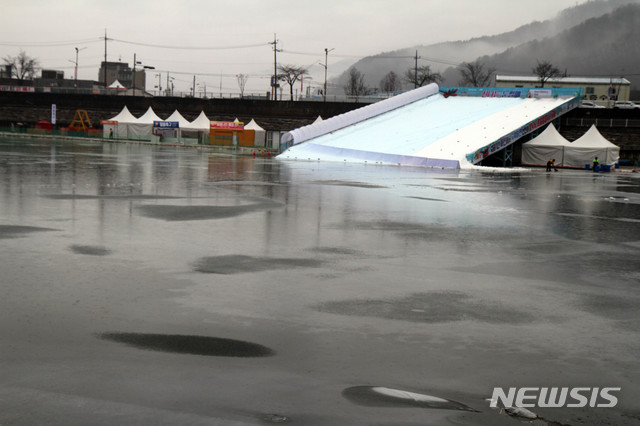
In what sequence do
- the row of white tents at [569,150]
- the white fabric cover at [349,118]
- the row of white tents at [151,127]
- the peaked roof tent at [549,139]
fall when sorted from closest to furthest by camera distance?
the row of white tents at [569,150]
the peaked roof tent at [549,139]
the white fabric cover at [349,118]
the row of white tents at [151,127]

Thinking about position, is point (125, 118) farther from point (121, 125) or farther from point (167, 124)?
point (167, 124)

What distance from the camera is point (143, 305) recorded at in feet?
27.2

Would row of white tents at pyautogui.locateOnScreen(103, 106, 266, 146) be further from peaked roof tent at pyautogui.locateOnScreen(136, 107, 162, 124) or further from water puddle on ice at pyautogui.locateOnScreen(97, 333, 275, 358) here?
water puddle on ice at pyautogui.locateOnScreen(97, 333, 275, 358)

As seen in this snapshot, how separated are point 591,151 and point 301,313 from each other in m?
44.5

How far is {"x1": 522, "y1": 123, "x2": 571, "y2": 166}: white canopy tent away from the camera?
49.6m

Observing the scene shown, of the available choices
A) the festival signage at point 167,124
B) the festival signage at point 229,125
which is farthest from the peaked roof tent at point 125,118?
the festival signage at point 229,125

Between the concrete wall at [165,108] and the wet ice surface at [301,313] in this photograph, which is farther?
the concrete wall at [165,108]

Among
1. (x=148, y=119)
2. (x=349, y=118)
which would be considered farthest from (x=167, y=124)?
(x=349, y=118)

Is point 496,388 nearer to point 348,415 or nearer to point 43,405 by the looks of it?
point 348,415

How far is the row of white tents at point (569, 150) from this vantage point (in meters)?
48.2

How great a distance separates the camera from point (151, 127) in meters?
69.8

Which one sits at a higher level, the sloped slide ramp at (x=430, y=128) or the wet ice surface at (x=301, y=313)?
the sloped slide ramp at (x=430, y=128)

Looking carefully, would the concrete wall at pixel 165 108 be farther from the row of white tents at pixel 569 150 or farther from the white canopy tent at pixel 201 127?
the row of white tents at pixel 569 150

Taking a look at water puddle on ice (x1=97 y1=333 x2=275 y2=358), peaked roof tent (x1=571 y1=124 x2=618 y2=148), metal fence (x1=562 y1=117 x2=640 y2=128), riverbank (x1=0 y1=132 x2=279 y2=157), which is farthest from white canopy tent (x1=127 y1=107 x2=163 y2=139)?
water puddle on ice (x1=97 y1=333 x2=275 y2=358)
